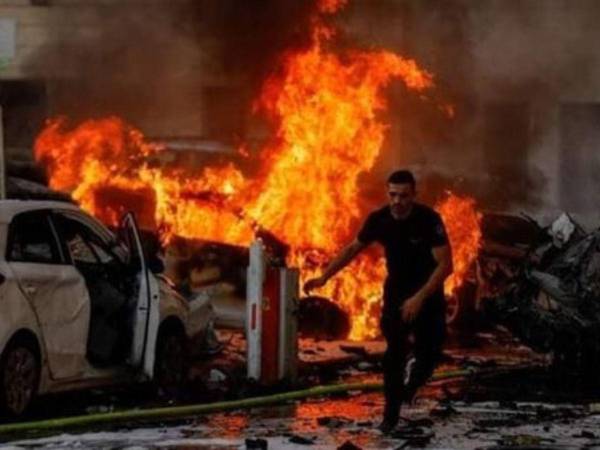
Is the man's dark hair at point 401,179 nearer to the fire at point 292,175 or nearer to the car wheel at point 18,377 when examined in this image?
the car wheel at point 18,377

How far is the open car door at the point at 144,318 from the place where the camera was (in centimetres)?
1160

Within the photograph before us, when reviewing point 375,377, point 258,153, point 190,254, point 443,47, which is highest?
point 443,47

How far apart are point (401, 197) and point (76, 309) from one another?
2.61 metres

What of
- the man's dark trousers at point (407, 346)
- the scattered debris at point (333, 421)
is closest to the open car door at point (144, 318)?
the scattered debris at point (333, 421)

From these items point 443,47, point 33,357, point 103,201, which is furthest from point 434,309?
point 443,47

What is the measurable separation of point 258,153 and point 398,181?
982cm

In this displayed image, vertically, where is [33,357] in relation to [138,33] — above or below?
below

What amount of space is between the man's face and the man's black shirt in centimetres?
5

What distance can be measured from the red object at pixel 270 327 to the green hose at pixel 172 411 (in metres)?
0.38

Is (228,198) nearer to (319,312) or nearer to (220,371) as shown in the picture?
(319,312)

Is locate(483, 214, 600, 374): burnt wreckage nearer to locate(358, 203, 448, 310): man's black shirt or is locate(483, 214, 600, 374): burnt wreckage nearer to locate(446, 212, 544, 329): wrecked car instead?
locate(446, 212, 544, 329): wrecked car

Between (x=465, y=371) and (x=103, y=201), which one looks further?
(x=103, y=201)

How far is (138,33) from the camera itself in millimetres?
25031

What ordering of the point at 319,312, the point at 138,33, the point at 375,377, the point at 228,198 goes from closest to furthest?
the point at 375,377, the point at 319,312, the point at 228,198, the point at 138,33
